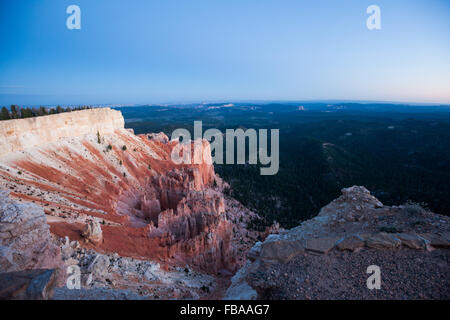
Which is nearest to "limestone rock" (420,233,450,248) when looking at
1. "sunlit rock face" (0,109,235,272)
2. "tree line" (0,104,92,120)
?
"sunlit rock face" (0,109,235,272)

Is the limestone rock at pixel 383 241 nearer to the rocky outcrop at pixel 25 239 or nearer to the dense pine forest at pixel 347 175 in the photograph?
the rocky outcrop at pixel 25 239

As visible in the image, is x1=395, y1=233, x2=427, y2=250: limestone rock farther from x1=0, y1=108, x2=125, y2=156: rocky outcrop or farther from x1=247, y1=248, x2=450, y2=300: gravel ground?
x1=0, y1=108, x2=125, y2=156: rocky outcrop

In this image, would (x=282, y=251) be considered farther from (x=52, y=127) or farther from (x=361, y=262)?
(x=52, y=127)

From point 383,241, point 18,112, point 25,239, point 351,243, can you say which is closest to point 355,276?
point 351,243

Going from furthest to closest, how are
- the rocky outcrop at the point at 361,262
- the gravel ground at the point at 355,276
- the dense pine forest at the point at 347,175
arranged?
the dense pine forest at the point at 347,175, the rocky outcrop at the point at 361,262, the gravel ground at the point at 355,276

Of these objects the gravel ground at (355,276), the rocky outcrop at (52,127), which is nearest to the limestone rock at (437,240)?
the gravel ground at (355,276)

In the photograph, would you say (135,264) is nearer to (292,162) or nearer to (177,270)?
(177,270)
